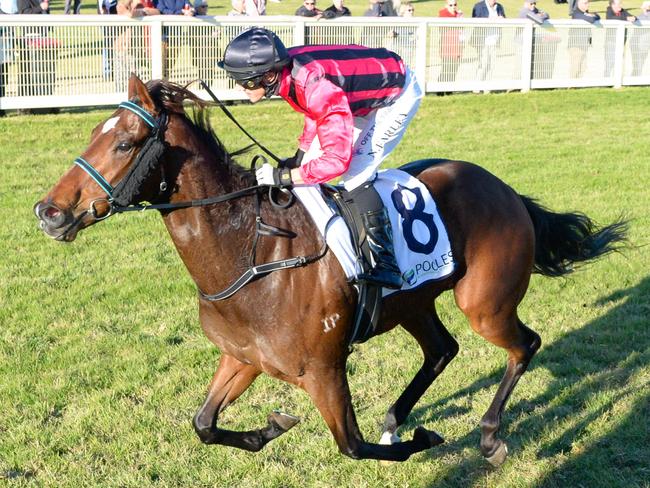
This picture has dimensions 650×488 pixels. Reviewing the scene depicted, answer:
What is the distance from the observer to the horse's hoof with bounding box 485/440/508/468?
4.37m

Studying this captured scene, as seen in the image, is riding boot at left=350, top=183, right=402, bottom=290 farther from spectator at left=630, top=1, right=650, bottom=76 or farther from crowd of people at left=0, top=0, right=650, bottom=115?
spectator at left=630, top=1, right=650, bottom=76

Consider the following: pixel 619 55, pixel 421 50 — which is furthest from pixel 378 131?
pixel 619 55

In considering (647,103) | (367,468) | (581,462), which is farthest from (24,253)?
(647,103)

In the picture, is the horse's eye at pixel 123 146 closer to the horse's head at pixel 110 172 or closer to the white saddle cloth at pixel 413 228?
the horse's head at pixel 110 172

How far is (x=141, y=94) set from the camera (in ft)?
11.7

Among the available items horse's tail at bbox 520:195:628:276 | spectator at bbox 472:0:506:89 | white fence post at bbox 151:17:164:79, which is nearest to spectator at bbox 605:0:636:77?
spectator at bbox 472:0:506:89

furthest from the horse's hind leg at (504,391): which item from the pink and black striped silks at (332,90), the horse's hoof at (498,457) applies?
the pink and black striped silks at (332,90)

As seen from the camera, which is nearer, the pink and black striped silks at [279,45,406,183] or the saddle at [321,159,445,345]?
the pink and black striped silks at [279,45,406,183]

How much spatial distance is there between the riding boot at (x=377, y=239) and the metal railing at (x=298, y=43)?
8610 millimetres

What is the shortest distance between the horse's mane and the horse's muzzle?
0.56 meters

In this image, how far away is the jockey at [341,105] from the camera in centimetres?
378

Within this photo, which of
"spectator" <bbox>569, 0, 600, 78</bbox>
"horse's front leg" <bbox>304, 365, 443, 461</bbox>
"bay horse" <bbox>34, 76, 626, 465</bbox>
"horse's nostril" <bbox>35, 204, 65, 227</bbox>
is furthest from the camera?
"spectator" <bbox>569, 0, 600, 78</bbox>

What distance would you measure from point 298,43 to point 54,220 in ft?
34.9

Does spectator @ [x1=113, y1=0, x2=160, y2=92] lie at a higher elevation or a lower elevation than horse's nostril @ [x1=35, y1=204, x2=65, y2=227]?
lower
